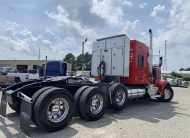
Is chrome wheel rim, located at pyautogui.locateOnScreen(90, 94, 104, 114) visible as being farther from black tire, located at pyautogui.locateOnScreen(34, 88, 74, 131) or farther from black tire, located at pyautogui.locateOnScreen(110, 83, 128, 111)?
black tire, located at pyautogui.locateOnScreen(34, 88, 74, 131)

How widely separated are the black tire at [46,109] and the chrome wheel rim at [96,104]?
4.02 feet

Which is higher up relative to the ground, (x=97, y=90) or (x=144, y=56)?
(x=144, y=56)

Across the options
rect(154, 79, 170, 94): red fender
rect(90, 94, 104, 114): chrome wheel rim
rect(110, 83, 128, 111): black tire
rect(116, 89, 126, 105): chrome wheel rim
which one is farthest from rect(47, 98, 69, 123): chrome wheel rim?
A: rect(154, 79, 170, 94): red fender

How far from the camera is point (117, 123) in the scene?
23.8 feet

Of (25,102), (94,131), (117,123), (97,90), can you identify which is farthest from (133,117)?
(25,102)

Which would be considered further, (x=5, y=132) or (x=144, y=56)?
(x=144, y=56)

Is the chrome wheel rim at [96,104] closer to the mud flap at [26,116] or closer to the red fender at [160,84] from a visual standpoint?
the mud flap at [26,116]

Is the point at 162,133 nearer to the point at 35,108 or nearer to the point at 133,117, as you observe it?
the point at 133,117

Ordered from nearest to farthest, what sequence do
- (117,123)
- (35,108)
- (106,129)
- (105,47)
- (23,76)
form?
(35,108), (106,129), (117,123), (105,47), (23,76)

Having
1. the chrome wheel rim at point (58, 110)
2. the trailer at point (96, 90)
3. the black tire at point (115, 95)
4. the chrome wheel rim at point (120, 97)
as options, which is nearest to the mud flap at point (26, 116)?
the trailer at point (96, 90)

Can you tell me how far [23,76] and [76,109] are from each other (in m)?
14.4

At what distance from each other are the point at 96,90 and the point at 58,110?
1682 mm

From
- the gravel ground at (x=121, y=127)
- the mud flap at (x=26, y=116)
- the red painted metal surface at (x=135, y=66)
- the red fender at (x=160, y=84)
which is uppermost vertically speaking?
the red painted metal surface at (x=135, y=66)

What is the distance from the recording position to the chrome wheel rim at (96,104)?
7.69 meters
